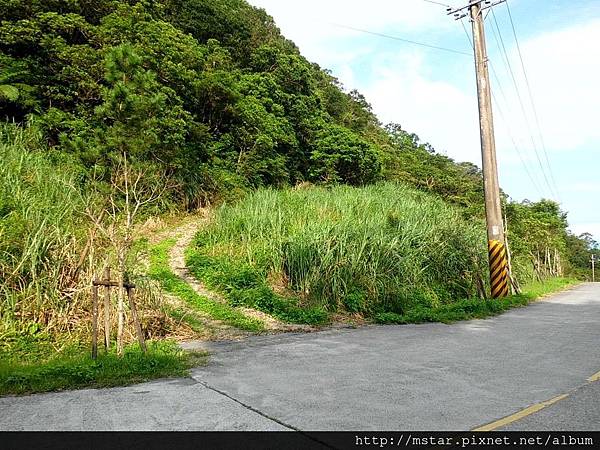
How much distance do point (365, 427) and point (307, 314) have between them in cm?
534

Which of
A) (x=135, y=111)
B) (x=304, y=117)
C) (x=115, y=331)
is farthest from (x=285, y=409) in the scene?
(x=304, y=117)

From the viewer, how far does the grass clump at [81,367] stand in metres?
4.52

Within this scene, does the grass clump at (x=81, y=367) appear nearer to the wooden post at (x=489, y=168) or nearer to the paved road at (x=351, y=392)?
the paved road at (x=351, y=392)

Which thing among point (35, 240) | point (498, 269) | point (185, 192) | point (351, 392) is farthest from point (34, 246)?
point (185, 192)

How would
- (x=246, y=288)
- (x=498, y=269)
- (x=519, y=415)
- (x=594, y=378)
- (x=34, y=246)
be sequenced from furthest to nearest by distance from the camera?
(x=498, y=269), (x=246, y=288), (x=34, y=246), (x=594, y=378), (x=519, y=415)

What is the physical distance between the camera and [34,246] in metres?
6.81

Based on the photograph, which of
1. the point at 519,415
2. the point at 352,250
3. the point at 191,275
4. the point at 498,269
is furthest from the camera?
the point at 498,269

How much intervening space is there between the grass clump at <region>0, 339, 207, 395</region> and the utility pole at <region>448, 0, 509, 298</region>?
8.94 m

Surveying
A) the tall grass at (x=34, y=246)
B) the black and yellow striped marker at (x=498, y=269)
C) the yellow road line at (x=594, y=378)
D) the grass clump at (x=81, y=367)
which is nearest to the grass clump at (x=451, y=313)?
the black and yellow striped marker at (x=498, y=269)

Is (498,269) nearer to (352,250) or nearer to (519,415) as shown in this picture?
(352,250)

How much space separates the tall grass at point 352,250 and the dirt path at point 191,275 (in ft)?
2.27

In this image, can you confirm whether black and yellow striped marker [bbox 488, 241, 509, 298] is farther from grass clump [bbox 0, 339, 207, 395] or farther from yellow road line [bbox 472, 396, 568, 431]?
grass clump [bbox 0, 339, 207, 395]

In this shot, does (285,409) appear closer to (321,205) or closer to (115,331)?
(115,331)

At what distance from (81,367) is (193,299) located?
4.53m
